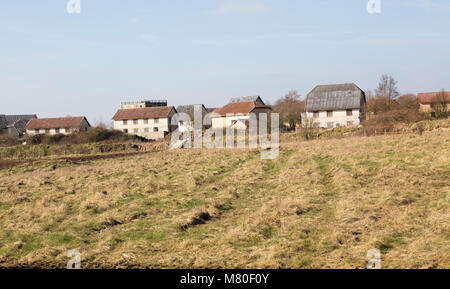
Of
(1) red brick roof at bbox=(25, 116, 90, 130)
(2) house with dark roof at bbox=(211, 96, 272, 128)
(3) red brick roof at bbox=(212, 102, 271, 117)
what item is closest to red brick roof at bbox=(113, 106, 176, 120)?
(1) red brick roof at bbox=(25, 116, 90, 130)

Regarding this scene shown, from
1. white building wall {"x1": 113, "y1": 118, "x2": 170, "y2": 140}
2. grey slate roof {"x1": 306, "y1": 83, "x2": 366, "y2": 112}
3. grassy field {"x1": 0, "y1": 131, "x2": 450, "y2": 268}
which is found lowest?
grassy field {"x1": 0, "y1": 131, "x2": 450, "y2": 268}

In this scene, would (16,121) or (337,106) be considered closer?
(337,106)

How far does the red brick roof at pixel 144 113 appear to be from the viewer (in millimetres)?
75812

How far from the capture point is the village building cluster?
204ft

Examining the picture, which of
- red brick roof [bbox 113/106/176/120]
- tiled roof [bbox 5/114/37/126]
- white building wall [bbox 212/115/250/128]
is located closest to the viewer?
white building wall [bbox 212/115/250/128]

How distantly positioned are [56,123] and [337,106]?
5033 cm

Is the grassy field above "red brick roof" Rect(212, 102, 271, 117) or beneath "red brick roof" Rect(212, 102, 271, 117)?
beneath

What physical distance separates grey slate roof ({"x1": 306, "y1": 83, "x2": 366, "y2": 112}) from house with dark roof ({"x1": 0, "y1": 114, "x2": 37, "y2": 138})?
196 ft

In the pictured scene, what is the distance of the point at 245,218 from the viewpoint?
36.5 ft

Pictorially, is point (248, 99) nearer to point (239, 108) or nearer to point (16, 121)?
point (239, 108)

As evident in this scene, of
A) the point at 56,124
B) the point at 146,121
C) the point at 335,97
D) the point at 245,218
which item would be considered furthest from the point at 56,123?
the point at 245,218

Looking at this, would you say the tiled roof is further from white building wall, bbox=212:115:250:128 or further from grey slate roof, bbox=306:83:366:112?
grey slate roof, bbox=306:83:366:112

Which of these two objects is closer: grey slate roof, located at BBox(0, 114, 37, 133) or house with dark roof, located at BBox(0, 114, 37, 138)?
house with dark roof, located at BBox(0, 114, 37, 138)
